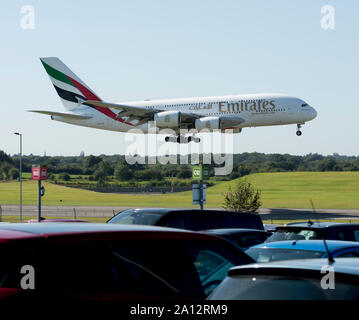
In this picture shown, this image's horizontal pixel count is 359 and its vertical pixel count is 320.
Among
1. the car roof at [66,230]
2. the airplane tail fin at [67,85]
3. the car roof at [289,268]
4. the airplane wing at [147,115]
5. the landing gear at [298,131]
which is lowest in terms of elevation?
the car roof at [289,268]

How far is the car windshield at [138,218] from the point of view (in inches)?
499

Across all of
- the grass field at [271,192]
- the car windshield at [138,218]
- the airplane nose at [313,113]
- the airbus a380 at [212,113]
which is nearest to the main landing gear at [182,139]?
the airbus a380 at [212,113]

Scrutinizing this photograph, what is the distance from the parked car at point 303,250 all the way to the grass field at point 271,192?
249 feet

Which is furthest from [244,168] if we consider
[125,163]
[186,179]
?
[125,163]

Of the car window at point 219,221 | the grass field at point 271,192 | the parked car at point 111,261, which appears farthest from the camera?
the grass field at point 271,192

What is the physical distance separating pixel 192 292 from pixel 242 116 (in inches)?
1875

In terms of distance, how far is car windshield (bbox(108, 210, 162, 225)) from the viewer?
12.7 meters

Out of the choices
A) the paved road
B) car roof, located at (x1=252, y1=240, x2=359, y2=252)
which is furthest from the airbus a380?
car roof, located at (x1=252, y1=240, x2=359, y2=252)

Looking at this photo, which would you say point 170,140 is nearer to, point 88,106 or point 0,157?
point 88,106

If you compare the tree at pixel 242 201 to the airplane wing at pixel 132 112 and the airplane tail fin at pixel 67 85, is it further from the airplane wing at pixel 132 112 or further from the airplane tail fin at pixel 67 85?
the airplane tail fin at pixel 67 85

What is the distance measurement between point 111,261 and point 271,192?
344 ft

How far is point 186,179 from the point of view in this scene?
403 feet

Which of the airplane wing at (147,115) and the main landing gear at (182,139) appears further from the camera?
the main landing gear at (182,139)

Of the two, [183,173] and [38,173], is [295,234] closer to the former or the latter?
[38,173]
